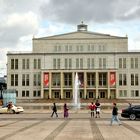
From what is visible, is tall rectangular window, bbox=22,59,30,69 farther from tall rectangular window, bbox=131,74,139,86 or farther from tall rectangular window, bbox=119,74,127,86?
tall rectangular window, bbox=131,74,139,86

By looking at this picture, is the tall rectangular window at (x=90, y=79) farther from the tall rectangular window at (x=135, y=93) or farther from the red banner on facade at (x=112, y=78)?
the tall rectangular window at (x=135, y=93)

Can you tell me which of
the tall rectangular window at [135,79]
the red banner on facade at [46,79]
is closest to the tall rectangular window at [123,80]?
the tall rectangular window at [135,79]

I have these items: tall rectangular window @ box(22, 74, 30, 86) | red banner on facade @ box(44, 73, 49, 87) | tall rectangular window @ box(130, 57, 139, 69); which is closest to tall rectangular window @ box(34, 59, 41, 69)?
tall rectangular window @ box(22, 74, 30, 86)

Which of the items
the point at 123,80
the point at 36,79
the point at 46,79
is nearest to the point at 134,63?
the point at 123,80

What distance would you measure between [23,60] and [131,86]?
29.2 m

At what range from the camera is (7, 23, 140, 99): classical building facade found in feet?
356

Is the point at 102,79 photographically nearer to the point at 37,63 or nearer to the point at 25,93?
the point at 37,63

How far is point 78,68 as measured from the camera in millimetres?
109438

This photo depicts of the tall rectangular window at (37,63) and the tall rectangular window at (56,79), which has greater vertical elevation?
the tall rectangular window at (37,63)

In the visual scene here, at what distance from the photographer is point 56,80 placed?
11038 centimetres

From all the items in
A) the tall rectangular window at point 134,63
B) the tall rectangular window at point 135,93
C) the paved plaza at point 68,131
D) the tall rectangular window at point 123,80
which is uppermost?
the tall rectangular window at point 134,63

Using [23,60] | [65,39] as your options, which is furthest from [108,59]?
[23,60]

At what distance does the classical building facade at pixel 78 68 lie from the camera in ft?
356

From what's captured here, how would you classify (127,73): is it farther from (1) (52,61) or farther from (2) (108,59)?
(1) (52,61)
